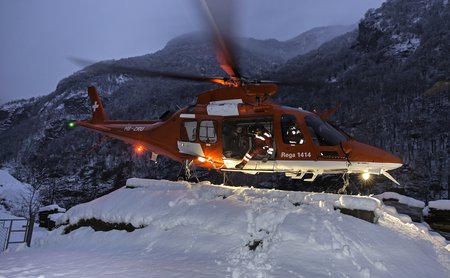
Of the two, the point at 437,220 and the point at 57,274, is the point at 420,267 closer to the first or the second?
the point at 57,274

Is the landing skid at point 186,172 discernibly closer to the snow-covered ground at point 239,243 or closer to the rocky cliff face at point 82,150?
the snow-covered ground at point 239,243

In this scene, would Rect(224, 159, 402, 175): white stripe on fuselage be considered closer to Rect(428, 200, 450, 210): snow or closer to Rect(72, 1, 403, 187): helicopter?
Rect(72, 1, 403, 187): helicopter

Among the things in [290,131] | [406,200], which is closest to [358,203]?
[290,131]

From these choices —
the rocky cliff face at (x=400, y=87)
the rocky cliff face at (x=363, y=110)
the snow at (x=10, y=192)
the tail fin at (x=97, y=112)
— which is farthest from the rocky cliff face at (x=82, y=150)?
the tail fin at (x=97, y=112)

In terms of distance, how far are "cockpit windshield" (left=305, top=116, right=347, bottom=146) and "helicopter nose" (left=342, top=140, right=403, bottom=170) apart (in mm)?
305

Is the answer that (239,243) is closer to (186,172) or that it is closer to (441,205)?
(186,172)

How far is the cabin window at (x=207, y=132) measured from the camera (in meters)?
11.5

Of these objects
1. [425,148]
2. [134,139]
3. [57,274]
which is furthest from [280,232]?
[425,148]

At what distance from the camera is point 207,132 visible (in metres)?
11.6

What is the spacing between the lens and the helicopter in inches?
390

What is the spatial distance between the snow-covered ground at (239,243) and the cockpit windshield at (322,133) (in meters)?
2.33

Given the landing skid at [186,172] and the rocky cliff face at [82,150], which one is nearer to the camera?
the landing skid at [186,172]

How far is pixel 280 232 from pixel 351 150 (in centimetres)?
459

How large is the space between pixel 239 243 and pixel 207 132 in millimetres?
5724
